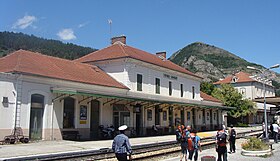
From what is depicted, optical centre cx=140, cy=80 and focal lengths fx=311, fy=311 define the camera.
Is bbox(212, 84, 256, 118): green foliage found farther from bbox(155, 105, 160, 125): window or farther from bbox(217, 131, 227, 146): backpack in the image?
bbox(217, 131, 227, 146): backpack

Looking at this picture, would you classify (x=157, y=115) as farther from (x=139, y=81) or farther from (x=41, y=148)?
(x=41, y=148)

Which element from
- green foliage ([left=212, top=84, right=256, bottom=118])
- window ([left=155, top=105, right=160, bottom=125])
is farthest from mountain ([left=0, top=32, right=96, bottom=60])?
window ([left=155, top=105, right=160, bottom=125])

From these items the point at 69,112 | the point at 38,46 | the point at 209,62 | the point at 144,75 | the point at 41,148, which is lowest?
the point at 41,148

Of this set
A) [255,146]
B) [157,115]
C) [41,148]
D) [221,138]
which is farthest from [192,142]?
[157,115]

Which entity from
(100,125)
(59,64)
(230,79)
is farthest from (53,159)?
(230,79)

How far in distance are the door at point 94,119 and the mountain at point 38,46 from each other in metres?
63.4

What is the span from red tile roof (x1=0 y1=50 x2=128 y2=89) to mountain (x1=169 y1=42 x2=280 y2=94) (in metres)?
123

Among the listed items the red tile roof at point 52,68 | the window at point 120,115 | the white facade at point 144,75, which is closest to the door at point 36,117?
the red tile roof at point 52,68

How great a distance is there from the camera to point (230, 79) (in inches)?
2842

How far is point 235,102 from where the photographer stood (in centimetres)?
5106

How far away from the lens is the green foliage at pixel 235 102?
2003 inches

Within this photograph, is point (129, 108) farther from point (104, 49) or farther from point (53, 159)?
point (53, 159)

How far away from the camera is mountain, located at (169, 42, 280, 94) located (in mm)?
156550

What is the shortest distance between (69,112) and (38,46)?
247ft
